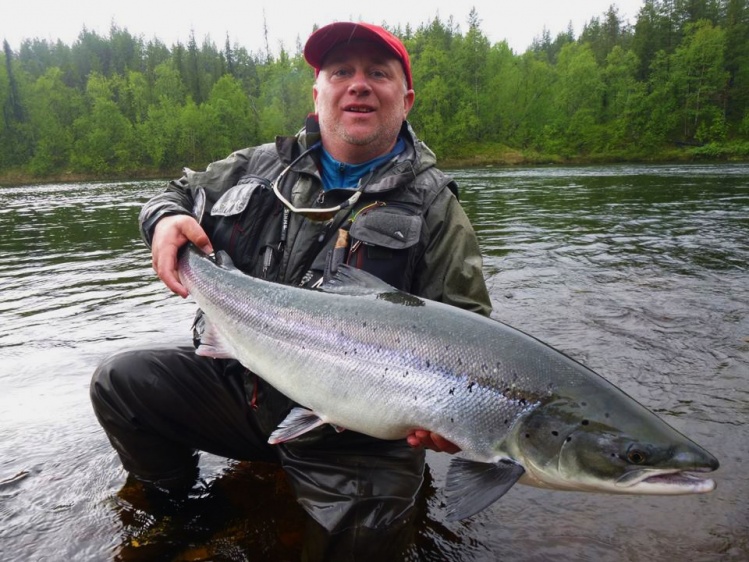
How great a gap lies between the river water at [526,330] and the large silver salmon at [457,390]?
96 centimetres

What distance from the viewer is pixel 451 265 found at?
2832 mm

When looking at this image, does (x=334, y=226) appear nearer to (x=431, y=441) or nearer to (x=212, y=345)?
(x=212, y=345)

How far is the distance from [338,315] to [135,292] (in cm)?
679

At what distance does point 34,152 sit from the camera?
6825 cm

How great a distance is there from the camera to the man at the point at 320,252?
8.67 feet

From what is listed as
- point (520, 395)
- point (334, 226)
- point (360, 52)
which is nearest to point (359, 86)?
point (360, 52)

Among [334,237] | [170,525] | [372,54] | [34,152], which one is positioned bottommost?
[170,525]

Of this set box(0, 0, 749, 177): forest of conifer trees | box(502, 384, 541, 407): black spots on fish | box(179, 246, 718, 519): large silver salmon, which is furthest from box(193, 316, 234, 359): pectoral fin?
box(0, 0, 749, 177): forest of conifer trees

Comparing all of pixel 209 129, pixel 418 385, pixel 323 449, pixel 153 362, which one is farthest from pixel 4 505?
pixel 209 129

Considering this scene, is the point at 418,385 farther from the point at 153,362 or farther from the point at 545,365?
the point at 153,362

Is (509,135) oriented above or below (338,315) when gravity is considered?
above

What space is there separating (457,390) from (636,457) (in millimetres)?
699

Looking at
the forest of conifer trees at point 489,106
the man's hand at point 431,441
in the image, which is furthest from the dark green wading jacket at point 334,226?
the forest of conifer trees at point 489,106

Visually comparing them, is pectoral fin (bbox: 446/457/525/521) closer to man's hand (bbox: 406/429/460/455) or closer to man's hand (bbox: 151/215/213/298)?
man's hand (bbox: 406/429/460/455)
